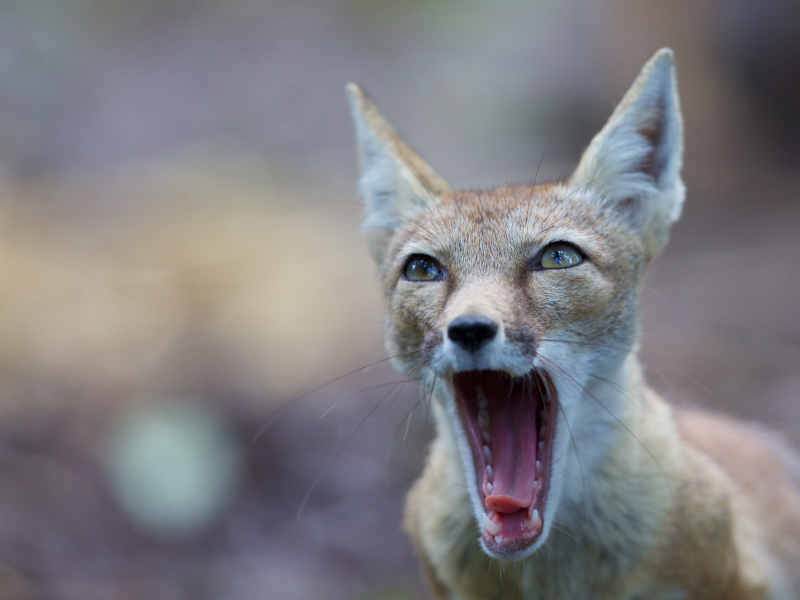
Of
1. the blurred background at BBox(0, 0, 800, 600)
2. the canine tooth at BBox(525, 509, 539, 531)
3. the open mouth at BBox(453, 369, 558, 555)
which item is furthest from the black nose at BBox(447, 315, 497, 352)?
the canine tooth at BBox(525, 509, 539, 531)

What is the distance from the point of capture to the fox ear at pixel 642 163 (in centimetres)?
354

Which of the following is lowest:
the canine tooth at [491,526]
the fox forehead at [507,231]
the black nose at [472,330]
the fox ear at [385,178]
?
the canine tooth at [491,526]

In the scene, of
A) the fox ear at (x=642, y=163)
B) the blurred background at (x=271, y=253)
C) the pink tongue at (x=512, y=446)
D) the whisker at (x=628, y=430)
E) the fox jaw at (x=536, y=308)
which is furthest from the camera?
the blurred background at (x=271, y=253)

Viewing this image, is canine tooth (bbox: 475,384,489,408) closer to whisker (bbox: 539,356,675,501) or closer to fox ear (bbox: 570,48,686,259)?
whisker (bbox: 539,356,675,501)

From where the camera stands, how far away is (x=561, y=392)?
126 inches


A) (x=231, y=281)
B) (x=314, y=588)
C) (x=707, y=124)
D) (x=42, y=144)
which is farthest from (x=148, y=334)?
(x=707, y=124)

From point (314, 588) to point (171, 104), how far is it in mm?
8964

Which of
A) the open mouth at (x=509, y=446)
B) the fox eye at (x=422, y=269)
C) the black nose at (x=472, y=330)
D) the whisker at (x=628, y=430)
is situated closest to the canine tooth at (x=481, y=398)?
the open mouth at (x=509, y=446)

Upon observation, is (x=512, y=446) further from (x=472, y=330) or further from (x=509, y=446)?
(x=472, y=330)

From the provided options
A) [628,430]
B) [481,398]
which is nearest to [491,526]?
[481,398]

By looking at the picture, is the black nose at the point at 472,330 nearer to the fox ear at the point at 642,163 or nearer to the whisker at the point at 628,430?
the whisker at the point at 628,430

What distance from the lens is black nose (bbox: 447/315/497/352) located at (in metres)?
2.69

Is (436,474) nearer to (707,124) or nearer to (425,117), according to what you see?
(425,117)

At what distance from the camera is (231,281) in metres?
8.72
